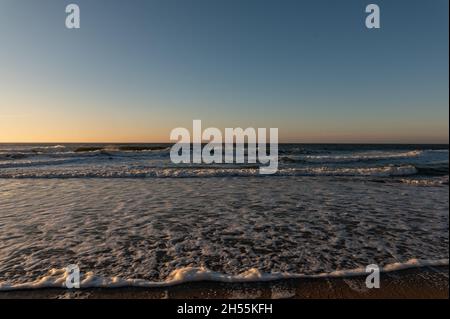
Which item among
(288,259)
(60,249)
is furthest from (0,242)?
(288,259)

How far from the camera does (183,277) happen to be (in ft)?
15.6

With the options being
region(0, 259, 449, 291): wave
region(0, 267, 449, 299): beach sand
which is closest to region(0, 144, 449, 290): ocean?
region(0, 259, 449, 291): wave

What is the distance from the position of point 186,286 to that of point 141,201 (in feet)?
22.4

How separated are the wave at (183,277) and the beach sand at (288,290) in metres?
0.10

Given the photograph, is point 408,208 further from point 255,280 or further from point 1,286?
point 1,286

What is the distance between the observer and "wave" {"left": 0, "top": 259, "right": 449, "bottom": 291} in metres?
4.59

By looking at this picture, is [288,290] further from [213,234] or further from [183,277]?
[213,234]

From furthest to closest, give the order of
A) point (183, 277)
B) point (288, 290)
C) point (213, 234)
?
1. point (213, 234)
2. point (183, 277)
3. point (288, 290)

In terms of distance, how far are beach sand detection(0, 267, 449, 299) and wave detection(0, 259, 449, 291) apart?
0.10m

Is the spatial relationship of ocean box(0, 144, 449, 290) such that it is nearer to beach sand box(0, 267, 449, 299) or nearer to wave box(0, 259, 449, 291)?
wave box(0, 259, 449, 291)

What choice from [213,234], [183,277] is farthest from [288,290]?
[213,234]

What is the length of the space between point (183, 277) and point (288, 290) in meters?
1.53

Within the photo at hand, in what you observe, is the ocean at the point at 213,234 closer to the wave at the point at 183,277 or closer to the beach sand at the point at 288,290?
the wave at the point at 183,277
